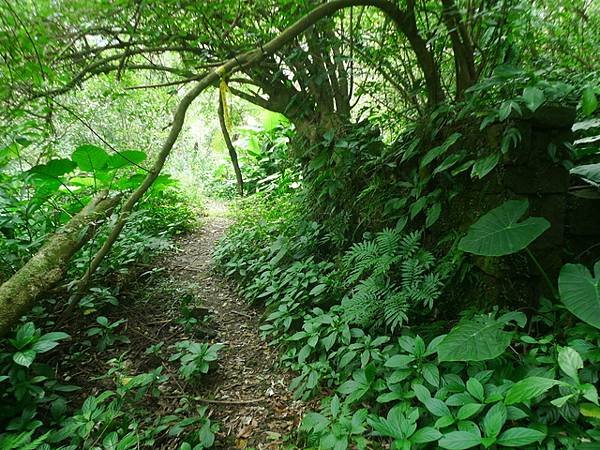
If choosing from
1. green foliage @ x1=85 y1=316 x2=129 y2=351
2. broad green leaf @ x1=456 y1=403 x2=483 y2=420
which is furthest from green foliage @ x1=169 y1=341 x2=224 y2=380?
broad green leaf @ x1=456 y1=403 x2=483 y2=420

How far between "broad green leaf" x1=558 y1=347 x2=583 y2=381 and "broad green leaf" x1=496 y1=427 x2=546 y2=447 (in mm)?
263

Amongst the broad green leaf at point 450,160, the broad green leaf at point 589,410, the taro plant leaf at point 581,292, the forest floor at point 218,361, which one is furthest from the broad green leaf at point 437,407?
the broad green leaf at point 450,160

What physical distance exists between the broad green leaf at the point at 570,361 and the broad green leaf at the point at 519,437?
0.26 metres

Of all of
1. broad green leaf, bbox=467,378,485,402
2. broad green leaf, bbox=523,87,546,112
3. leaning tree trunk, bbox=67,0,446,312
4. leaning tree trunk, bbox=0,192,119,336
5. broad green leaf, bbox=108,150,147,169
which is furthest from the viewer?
broad green leaf, bbox=108,150,147,169

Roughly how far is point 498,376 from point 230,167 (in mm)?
8256

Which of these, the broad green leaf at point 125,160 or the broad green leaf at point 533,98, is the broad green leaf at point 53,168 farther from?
the broad green leaf at point 533,98

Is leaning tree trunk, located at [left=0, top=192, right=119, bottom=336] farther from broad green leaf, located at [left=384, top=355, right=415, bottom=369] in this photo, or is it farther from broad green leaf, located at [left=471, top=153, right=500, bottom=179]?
→ broad green leaf, located at [left=471, top=153, right=500, bottom=179]

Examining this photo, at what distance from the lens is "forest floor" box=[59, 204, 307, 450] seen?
206cm

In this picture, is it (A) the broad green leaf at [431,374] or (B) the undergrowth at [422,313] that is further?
(A) the broad green leaf at [431,374]

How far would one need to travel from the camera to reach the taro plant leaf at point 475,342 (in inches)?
57.3

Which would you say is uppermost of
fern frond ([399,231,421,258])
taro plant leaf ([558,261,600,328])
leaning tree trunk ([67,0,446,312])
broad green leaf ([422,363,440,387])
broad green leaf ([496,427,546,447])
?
leaning tree trunk ([67,0,446,312])

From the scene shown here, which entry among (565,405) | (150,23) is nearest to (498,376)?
(565,405)

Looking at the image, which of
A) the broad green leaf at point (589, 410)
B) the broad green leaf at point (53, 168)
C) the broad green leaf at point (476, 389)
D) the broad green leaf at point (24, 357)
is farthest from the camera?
the broad green leaf at point (53, 168)

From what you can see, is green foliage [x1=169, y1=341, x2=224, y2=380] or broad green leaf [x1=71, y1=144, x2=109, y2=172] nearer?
green foliage [x1=169, y1=341, x2=224, y2=380]
